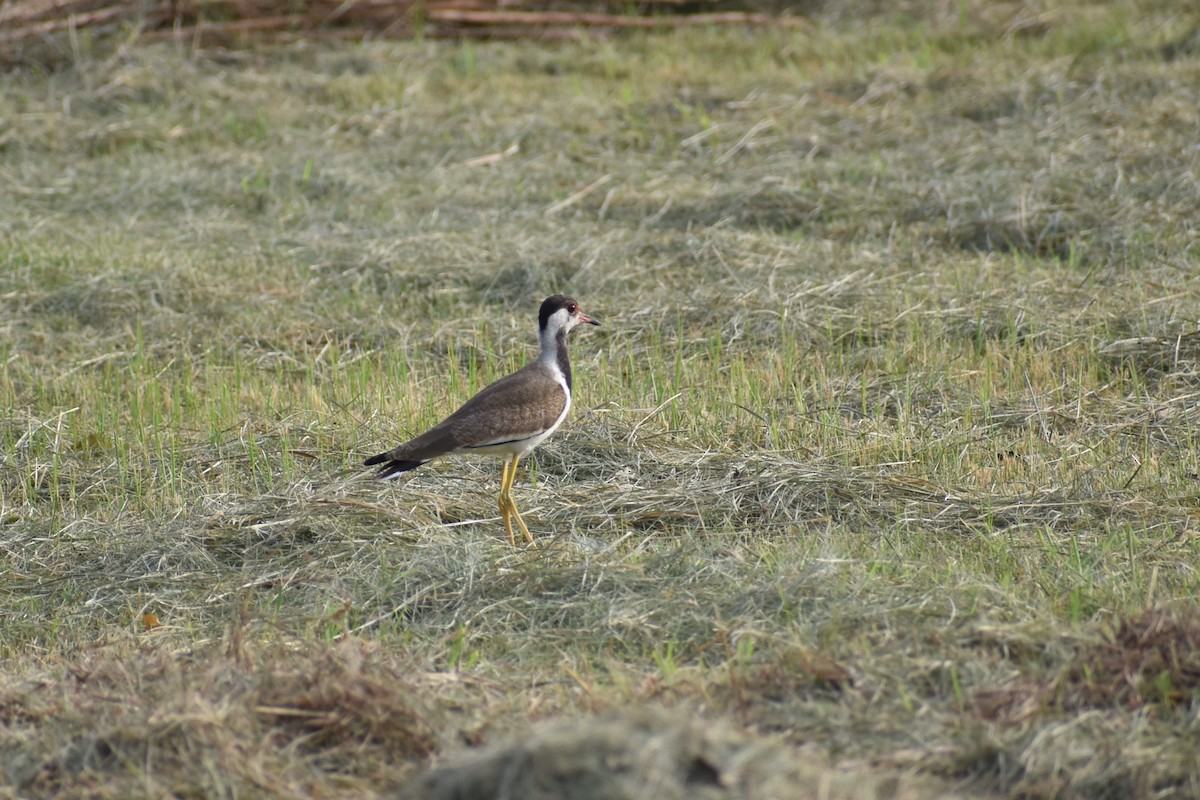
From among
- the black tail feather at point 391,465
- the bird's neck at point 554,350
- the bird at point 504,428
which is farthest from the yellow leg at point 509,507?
the bird's neck at point 554,350

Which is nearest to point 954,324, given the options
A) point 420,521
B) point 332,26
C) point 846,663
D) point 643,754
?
point 420,521

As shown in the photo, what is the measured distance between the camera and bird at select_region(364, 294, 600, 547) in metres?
6.00

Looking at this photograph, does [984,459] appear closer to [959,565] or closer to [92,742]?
[959,565]

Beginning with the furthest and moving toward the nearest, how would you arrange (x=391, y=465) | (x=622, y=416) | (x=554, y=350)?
(x=622, y=416), (x=554, y=350), (x=391, y=465)

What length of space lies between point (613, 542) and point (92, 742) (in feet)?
7.54

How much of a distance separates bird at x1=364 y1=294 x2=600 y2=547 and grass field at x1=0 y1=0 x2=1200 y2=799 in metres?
0.25

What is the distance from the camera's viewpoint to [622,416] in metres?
7.36

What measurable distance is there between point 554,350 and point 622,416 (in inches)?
31.2

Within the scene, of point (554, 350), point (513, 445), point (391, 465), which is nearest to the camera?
point (391, 465)

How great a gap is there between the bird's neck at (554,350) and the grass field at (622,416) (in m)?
0.52

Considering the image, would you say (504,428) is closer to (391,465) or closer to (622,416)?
(391,465)

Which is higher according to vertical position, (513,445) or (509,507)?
(513,445)

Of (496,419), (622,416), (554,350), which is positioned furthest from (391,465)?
(622,416)

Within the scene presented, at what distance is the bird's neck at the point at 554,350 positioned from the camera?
6660mm
